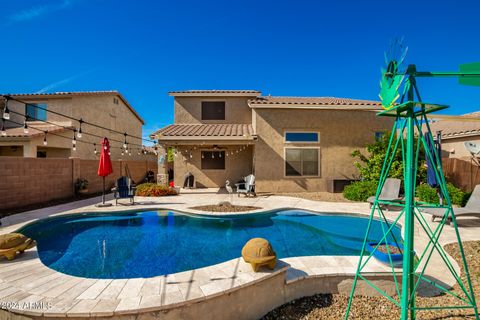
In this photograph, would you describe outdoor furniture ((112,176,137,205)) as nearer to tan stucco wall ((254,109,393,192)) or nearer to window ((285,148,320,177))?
tan stucco wall ((254,109,393,192))

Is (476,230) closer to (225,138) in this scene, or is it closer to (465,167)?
(465,167)

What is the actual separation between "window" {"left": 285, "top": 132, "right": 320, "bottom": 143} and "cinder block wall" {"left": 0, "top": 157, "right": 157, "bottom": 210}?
39.3ft

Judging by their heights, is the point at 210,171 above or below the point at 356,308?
above

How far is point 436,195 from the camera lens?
934 cm

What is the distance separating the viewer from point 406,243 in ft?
8.02

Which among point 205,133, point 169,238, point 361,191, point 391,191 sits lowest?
point 169,238

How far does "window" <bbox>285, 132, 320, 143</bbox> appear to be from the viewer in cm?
1324

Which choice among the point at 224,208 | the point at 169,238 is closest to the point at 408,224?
the point at 169,238

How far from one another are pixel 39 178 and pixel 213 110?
424 inches

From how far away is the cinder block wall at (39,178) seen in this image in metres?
8.80

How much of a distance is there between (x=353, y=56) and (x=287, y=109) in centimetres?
869

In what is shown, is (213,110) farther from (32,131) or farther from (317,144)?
(32,131)

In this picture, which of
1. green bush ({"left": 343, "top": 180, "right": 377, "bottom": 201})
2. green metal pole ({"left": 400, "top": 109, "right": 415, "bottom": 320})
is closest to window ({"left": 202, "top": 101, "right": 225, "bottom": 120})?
green bush ({"left": 343, "top": 180, "right": 377, "bottom": 201})

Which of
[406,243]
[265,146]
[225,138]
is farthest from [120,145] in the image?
[406,243]
